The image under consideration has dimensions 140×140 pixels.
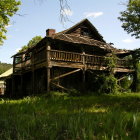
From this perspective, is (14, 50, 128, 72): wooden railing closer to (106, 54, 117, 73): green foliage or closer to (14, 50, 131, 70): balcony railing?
(14, 50, 131, 70): balcony railing

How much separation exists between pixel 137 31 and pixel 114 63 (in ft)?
12.0

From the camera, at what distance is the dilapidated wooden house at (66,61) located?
62.4ft

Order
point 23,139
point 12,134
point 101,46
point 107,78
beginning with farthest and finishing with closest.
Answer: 1. point 101,46
2. point 107,78
3. point 12,134
4. point 23,139

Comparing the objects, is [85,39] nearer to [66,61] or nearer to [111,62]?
[111,62]

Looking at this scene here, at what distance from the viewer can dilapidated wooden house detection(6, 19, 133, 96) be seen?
19.0 m

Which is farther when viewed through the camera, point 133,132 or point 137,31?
point 137,31

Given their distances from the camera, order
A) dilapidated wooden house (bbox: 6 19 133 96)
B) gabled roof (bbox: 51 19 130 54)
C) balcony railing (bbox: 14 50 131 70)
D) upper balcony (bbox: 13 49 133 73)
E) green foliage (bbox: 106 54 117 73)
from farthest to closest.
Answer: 1. green foliage (bbox: 106 54 117 73)
2. gabled roof (bbox: 51 19 130 54)
3. dilapidated wooden house (bbox: 6 19 133 96)
4. balcony railing (bbox: 14 50 131 70)
5. upper balcony (bbox: 13 49 133 73)

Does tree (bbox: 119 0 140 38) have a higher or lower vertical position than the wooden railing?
higher

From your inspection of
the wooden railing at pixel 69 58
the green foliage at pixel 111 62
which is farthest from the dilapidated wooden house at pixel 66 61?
the green foliage at pixel 111 62

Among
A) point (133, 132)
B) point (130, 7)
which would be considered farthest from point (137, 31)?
point (133, 132)

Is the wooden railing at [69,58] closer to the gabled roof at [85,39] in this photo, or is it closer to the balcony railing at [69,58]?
the balcony railing at [69,58]

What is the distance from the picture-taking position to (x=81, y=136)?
4195mm

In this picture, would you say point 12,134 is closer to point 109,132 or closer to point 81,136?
point 81,136

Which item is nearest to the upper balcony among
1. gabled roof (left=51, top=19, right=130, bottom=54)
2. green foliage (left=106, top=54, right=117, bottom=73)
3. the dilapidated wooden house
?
the dilapidated wooden house
